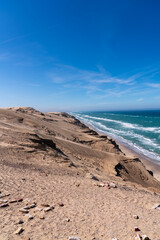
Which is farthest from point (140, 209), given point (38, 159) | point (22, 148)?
point (22, 148)

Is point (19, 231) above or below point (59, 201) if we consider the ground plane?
above

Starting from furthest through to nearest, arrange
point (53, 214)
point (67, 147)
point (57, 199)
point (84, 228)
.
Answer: point (67, 147), point (57, 199), point (53, 214), point (84, 228)

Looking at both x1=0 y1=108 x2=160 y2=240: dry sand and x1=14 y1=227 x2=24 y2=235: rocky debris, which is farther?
x1=0 y1=108 x2=160 y2=240: dry sand

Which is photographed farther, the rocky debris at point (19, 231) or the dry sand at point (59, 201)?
the dry sand at point (59, 201)

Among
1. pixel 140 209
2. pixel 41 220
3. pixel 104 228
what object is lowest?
pixel 140 209

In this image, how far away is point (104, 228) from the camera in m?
4.61

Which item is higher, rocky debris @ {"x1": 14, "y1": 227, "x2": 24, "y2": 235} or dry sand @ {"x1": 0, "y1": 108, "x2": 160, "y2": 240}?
rocky debris @ {"x1": 14, "y1": 227, "x2": 24, "y2": 235}

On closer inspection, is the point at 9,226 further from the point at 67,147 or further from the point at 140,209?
the point at 67,147

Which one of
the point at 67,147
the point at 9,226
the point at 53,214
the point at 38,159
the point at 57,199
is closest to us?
the point at 9,226

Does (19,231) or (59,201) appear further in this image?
(59,201)

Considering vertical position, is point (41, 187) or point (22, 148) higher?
point (22, 148)

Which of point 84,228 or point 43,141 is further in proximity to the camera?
point 43,141

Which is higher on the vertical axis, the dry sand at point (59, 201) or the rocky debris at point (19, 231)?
the rocky debris at point (19, 231)

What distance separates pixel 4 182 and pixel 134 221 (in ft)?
17.8
